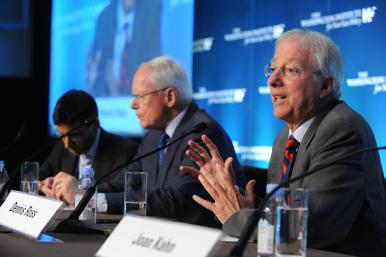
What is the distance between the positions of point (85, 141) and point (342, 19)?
1.58 meters

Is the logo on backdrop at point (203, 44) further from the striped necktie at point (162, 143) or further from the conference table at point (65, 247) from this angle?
the conference table at point (65, 247)

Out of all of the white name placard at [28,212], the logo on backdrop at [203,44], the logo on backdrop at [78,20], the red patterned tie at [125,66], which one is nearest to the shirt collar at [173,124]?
the white name placard at [28,212]

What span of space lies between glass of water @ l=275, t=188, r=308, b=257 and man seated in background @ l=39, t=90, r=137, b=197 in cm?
251

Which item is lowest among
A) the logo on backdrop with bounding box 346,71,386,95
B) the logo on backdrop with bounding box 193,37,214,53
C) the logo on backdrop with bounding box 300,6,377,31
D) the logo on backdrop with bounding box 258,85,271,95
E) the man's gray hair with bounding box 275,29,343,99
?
the logo on backdrop with bounding box 258,85,271,95

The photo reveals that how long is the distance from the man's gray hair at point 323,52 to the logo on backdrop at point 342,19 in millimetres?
1267

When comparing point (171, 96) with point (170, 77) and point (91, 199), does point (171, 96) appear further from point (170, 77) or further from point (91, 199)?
point (91, 199)

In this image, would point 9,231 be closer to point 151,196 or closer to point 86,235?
point 86,235

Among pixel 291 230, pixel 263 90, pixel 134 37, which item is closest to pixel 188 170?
pixel 291 230

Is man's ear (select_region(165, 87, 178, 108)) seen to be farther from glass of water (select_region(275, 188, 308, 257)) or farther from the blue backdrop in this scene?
glass of water (select_region(275, 188, 308, 257))

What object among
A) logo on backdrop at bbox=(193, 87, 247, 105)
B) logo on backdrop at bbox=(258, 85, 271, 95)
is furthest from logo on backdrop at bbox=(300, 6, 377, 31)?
logo on backdrop at bbox=(193, 87, 247, 105)

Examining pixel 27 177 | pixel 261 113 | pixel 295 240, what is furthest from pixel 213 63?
pixel 295 240

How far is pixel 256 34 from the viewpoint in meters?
4.77

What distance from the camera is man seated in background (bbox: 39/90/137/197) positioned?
4234mm

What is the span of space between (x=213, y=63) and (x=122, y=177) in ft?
5.00
